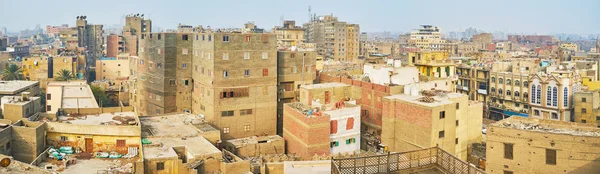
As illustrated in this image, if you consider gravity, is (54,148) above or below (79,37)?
below

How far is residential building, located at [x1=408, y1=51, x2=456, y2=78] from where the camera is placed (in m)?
56.4

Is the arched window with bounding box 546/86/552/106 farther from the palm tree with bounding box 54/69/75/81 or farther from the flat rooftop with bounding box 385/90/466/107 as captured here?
the palm tree with bounding box 54/69/75/81

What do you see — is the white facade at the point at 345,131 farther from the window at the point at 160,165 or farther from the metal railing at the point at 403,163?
the metal railing at the point at 403,163

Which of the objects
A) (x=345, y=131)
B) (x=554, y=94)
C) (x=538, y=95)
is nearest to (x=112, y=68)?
(x=345, y=131)

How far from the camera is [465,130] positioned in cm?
3756

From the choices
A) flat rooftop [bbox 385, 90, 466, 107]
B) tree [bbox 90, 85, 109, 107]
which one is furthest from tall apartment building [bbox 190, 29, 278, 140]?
tree [bbox 90, 85, 109, 107]

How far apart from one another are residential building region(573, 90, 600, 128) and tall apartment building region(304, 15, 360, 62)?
5872cm

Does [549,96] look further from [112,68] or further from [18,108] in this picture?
[112,68]

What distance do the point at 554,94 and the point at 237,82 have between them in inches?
1393

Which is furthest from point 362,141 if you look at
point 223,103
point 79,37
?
point 79,37

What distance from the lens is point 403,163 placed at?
13.8 meters

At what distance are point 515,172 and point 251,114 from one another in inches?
812

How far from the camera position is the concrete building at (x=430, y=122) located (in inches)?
1345

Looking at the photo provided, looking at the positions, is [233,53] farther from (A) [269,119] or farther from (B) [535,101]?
(B) [535,101]
